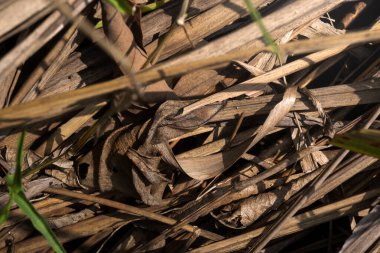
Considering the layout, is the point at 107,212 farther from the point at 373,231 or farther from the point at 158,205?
the point at 373,231

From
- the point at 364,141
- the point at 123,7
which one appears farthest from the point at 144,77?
the point at 364,141

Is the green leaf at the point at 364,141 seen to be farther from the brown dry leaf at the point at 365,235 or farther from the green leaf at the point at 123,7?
the green leaf at the point at 123,7

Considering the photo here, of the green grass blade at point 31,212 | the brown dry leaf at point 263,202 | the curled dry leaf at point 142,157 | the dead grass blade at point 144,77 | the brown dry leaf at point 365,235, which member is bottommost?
the brown dry leaf at point 365,235

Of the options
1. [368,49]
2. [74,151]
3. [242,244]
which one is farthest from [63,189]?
[368,49]

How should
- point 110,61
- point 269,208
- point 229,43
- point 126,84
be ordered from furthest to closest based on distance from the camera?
1. point 269,208
2. point 110,61
3. point 229,43
4. point 126,84

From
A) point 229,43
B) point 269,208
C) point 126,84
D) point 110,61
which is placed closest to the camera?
point 126,84

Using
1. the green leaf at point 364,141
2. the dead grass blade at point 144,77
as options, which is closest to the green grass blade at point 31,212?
the dead grass blade at point 144,77

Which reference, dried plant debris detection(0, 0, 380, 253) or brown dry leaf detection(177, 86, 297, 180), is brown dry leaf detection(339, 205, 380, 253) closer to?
dried plant debris detection(0, 0, 380, 253)

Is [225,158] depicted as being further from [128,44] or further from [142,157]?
[128,44]
